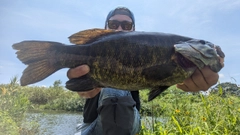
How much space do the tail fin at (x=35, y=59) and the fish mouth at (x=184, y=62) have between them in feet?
3.44

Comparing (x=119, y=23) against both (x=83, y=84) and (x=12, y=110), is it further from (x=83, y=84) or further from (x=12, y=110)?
(x=12, y=110)

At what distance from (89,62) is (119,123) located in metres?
0.97

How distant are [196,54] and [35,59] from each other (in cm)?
139

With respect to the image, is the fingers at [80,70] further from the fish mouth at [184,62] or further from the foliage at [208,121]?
the foliage at [208,121]

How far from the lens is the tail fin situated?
2.04 m

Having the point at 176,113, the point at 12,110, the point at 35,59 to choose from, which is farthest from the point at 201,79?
the point at 12,110

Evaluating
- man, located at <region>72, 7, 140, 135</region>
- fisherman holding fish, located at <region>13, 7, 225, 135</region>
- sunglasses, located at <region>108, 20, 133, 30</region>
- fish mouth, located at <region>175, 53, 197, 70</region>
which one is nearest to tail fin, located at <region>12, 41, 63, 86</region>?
fisherman holding fish, located at <region>13, 7, 225, 135</region>

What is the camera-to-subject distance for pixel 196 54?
2.02m

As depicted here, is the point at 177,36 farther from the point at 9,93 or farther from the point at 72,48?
the point at 9,93

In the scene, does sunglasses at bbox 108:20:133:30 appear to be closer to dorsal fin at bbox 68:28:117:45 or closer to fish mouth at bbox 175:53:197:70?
dorsal fin at bbox 68:28:117:45

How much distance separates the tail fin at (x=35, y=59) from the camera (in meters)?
2.04

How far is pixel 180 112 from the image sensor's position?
4.40 meters

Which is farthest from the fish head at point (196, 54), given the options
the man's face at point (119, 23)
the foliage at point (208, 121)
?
the man's face at point (119, 23)

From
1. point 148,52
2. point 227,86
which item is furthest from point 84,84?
point 227,86
